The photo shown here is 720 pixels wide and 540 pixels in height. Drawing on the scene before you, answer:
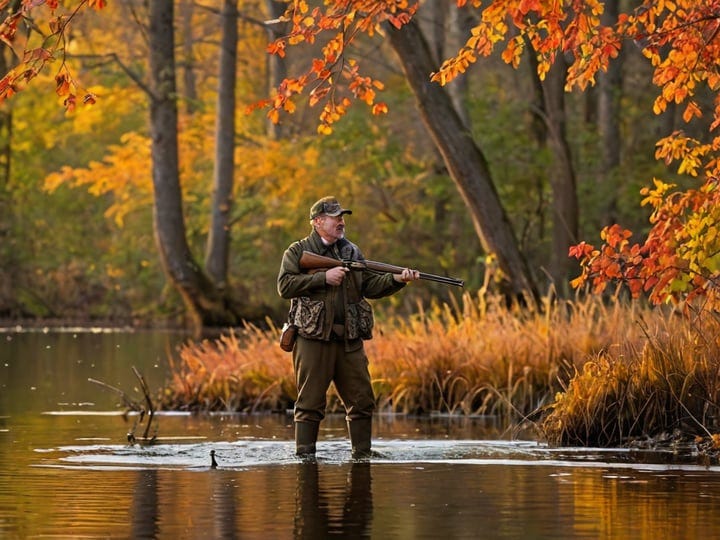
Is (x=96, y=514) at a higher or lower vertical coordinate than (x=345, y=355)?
lower

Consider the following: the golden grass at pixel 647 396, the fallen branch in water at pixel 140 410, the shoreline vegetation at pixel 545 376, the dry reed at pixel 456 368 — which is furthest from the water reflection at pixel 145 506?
the dry reed at pixel 456 368

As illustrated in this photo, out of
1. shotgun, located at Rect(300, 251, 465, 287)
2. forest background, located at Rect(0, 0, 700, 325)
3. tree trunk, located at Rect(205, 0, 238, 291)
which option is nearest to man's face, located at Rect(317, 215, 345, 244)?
shotgun, located at Rect(300, 251, 465, 287)

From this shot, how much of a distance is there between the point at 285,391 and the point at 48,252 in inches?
1372

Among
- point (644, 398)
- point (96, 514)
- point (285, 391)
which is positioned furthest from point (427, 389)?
point (96, 514)

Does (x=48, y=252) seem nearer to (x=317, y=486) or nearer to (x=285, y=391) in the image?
(x=285, y=391)

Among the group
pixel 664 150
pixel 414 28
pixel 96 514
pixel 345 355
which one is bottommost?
pixel 96 514

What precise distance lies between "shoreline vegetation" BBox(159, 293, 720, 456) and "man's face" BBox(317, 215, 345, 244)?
264cm

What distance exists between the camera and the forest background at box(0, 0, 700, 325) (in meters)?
38.4

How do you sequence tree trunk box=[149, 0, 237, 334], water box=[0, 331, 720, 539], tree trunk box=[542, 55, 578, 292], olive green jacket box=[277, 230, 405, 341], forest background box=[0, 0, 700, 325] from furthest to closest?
forest background box=[0, 0, 700, 325] < tree trunk box=[149, 0, 237, 334] < tree trunk box=[542, 55, 578, 292] < olive green jacket box=[277, 230, 405, 341] < water box=[0, 331, 720, 539]

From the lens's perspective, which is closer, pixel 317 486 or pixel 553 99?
pixel 317 486

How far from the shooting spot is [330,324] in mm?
14023

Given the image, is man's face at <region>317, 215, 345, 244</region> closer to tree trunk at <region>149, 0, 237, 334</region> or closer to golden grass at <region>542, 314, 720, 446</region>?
golden grass at <region>542, 314, 720, 446</region>

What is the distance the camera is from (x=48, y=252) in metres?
54.3

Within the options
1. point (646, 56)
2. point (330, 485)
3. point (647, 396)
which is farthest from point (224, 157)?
point (330, 485)
